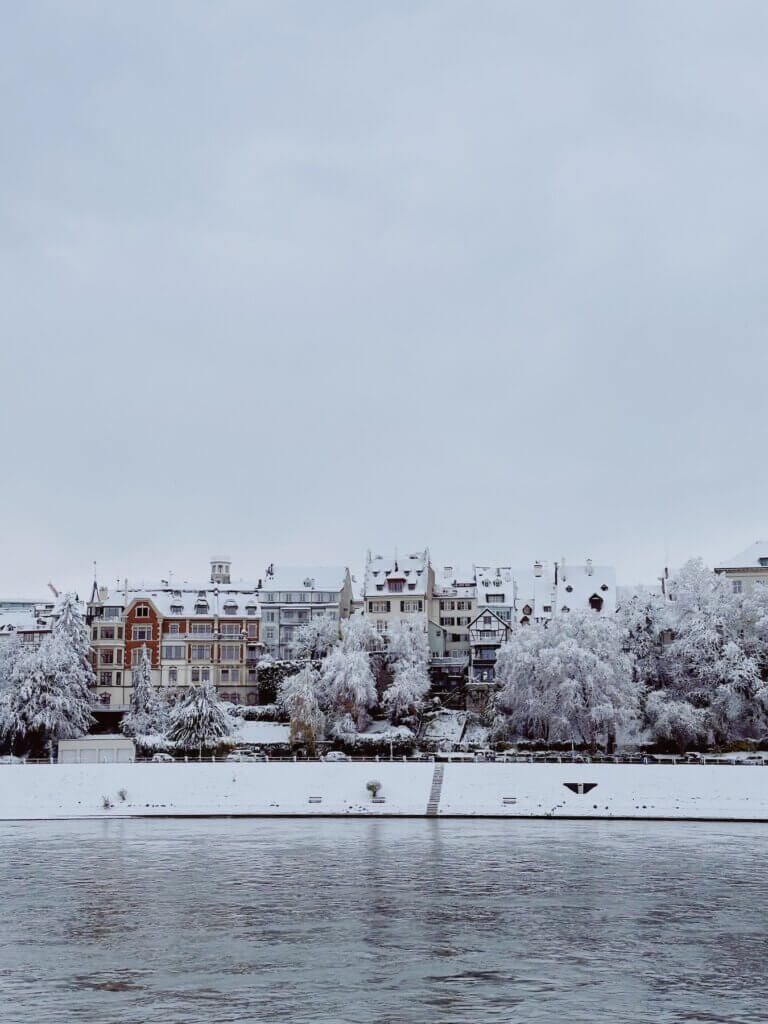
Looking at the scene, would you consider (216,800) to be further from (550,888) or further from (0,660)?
(550,888)

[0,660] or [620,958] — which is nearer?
[620,958]

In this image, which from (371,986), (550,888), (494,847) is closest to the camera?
(371,986)

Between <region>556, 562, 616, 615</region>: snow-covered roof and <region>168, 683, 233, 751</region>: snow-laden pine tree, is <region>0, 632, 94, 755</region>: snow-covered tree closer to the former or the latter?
<region>168, 683, 233, 751</region>: snow-laden pine tree

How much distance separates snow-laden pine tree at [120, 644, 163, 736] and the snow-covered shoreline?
1529 cm

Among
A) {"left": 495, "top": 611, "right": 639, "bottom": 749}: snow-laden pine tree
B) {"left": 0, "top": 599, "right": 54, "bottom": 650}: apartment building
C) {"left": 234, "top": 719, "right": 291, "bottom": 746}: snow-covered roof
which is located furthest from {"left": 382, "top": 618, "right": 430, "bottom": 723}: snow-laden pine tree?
{"left": 0, "top": 599, "right": 54, "bottom": 650}: apartment building

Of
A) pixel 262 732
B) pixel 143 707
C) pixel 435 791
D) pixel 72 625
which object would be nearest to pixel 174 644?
pixel 72 625

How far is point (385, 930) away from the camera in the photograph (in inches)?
1569

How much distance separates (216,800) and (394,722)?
24196 millimetres

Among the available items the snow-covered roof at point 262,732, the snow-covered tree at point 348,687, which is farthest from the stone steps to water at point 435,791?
the snow-covered roof at point 262,732

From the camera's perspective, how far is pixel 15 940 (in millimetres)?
38500

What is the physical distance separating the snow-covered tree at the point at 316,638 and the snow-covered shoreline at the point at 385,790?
29367mm

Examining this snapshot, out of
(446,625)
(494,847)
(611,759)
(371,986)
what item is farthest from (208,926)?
(446,625)

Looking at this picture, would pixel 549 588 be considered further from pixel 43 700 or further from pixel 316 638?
pixel 43 700

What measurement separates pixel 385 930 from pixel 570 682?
2151 inches
